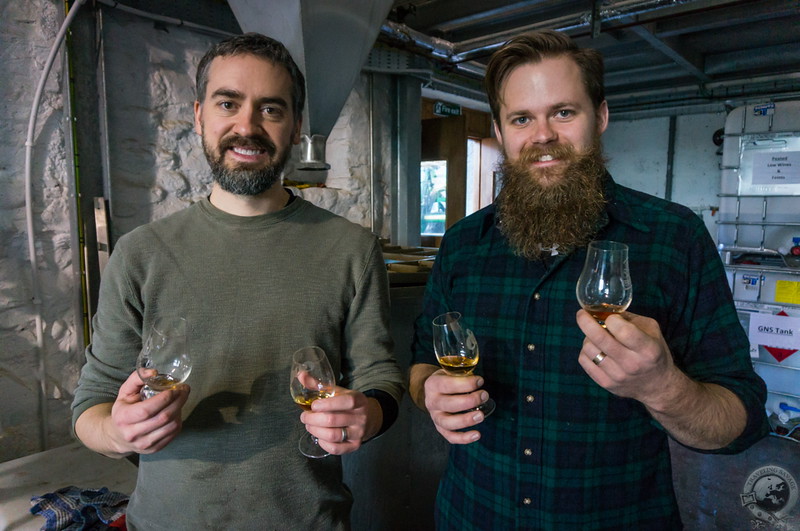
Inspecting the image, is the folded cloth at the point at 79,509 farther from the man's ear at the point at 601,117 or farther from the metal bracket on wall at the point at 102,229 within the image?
the man's ear at the point at 601,117

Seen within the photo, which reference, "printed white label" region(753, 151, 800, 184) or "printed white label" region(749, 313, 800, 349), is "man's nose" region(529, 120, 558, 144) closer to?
"printed white label" region(749, 313, 800, 349)

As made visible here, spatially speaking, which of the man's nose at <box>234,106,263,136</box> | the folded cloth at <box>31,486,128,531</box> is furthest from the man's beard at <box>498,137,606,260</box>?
the folded cloth at <box>31,486,128,531</box>

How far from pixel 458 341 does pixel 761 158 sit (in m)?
4.75

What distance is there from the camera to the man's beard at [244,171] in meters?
1.33

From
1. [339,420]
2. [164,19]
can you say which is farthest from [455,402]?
[164,19]

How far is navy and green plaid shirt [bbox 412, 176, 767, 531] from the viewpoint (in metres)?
1.16

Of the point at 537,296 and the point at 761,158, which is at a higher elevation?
the point at 761,158

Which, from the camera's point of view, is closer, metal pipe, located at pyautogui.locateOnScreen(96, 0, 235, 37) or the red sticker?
metal pipe, located at pyautogui.locateOnScreen(96, 0, 235, 37)

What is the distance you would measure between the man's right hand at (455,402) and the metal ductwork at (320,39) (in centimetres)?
138

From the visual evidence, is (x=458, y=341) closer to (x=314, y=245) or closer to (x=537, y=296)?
(x=537, y=296)

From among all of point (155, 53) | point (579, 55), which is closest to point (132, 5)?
point (155, 53)

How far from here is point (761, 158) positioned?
449 centimetres

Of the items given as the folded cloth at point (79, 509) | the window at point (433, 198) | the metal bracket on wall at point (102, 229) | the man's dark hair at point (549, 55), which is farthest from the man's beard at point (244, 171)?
the window at point (433, 198)

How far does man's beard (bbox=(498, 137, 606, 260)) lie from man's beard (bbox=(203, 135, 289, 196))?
2.23 feet
